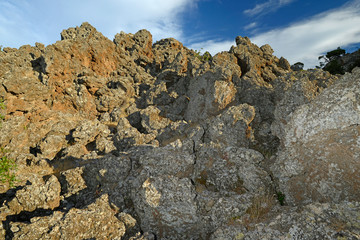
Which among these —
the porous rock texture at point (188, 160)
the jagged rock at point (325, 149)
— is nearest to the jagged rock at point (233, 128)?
the porous rock texture at point (188, 160)

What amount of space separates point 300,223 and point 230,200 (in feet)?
11.9

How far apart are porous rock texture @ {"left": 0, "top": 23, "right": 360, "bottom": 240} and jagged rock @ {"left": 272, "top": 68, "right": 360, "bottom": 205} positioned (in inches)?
1.8

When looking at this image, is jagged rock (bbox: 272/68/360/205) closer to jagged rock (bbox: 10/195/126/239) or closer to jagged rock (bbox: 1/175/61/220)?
jagged rock (bbox: 10/195/126/239)

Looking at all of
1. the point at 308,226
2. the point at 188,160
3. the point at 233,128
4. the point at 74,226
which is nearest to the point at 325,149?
the point at 308,226

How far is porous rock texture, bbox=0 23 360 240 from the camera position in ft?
28.2

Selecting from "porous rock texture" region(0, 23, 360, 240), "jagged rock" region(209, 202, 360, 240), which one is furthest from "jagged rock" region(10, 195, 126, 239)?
"jagged rock" region(209, 202, 360, 240)

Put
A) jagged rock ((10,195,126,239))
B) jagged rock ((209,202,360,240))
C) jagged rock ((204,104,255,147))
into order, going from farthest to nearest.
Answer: jagged rock ((204,104,255,147)) → jagged rock ((10,195,126,239)) → jagged rock ((209,202,360,240))

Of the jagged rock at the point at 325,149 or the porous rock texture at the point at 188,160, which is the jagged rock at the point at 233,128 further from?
the jagged rock at the point at 325,149

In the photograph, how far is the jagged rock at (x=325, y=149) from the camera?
8352 mm

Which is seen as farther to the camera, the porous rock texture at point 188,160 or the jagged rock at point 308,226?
the porous rock texture at point 188,160

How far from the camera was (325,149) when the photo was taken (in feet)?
29.7

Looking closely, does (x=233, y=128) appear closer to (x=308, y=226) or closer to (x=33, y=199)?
(x=308, y=226)

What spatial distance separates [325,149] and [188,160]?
9.14 m

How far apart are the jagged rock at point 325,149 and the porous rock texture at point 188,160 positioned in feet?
0.15
